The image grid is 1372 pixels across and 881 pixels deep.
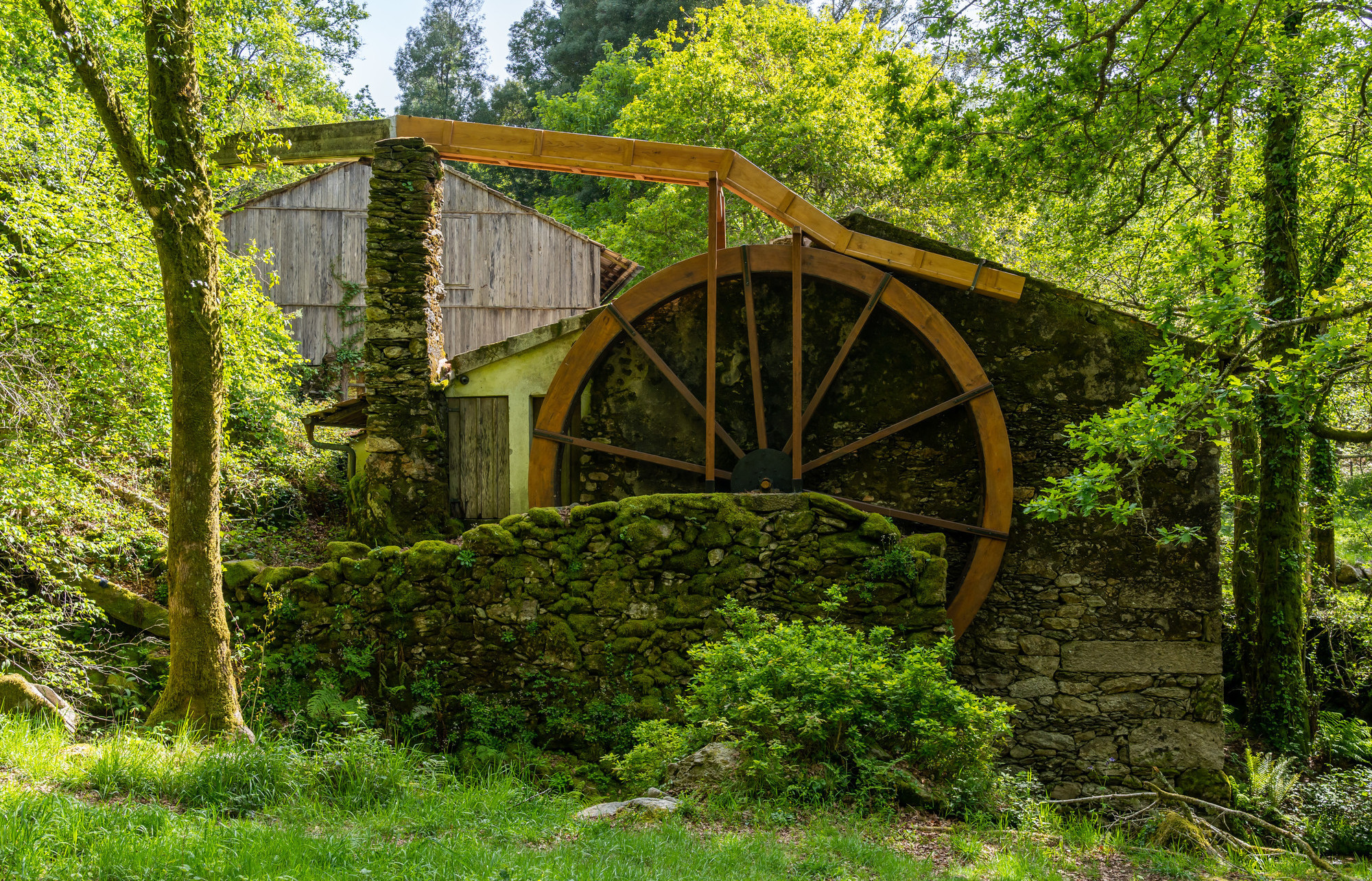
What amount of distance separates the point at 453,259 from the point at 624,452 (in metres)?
8.40

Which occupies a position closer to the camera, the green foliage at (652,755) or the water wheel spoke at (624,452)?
the green foliage at (652,755)

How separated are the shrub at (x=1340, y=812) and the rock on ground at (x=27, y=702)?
332 inches

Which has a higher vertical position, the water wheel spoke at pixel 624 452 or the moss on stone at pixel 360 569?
the water wheel spoke at pixel 624 452

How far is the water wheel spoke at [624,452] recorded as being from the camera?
23.3 feet

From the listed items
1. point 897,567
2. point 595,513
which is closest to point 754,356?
point 595,513

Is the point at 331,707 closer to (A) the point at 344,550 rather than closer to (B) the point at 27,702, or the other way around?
(A) the point at 344,550

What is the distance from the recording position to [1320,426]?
7.93 meters

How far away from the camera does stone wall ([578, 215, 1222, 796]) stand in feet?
22.1

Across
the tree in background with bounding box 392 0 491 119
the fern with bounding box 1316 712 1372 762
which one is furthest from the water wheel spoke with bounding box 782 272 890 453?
the tree in background with bounding box 392 0 491 119

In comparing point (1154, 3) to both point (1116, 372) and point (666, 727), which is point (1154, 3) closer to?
point (1116, 372)

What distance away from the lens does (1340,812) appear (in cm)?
688

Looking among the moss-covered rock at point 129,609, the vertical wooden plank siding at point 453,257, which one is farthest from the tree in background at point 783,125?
the moss-covered rock at point 129,609

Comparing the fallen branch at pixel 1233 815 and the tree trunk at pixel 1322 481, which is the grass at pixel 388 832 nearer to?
the fallen branch at pixel 1233 815

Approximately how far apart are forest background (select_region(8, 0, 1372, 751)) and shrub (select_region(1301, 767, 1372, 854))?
1.01m
